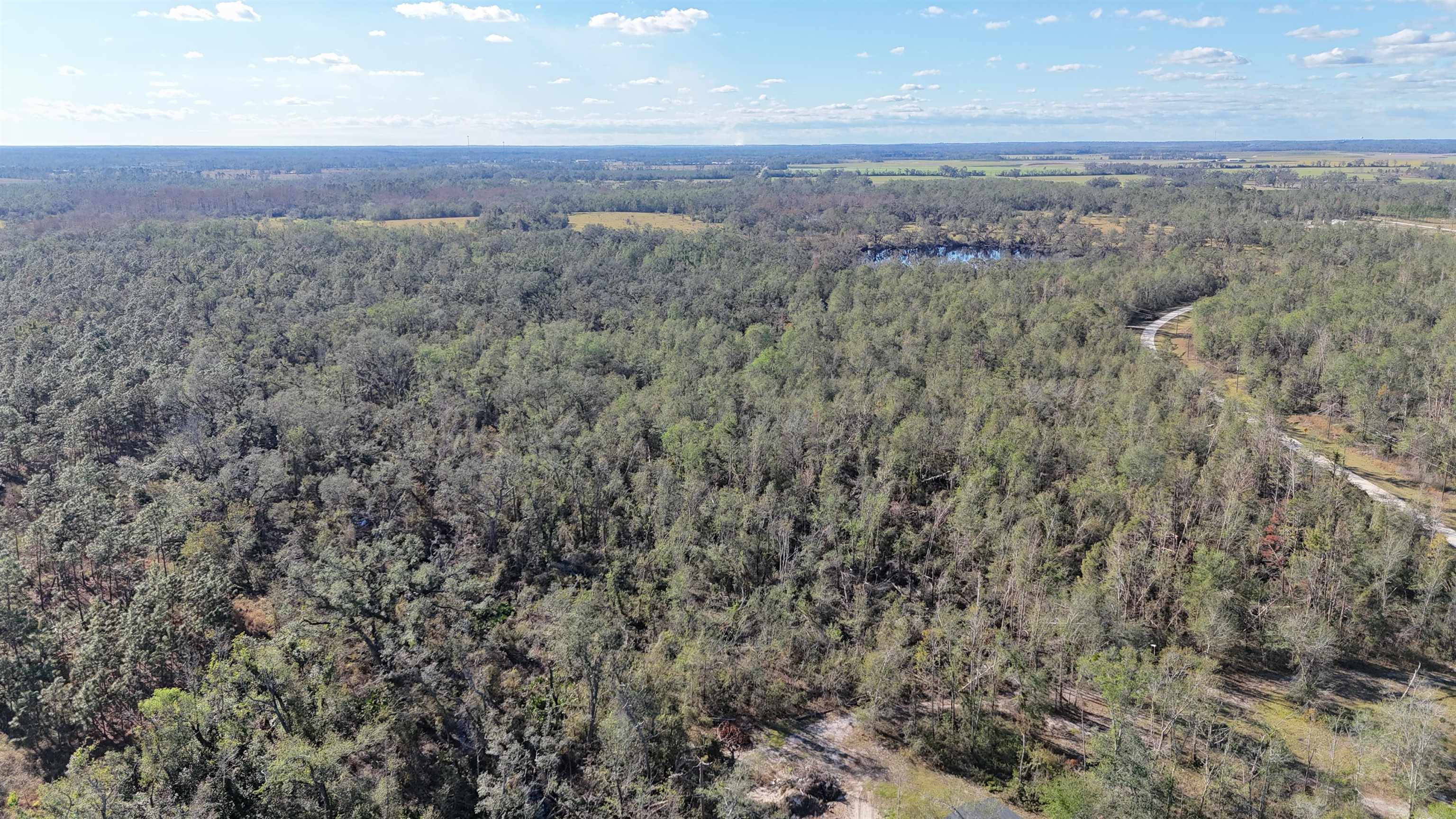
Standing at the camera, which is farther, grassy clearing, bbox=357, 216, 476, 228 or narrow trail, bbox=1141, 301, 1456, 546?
grassy clearing, bbox=357, 216, 476, 228

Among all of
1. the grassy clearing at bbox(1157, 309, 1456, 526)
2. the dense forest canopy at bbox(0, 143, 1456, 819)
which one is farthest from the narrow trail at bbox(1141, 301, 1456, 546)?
the dense forest canopy at bbox(0, 143, 1456, 819)

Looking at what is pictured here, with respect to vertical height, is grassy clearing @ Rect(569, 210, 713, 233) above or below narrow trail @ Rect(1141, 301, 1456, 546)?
above

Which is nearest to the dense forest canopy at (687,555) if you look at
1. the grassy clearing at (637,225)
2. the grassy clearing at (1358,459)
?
the grassy clearing at (1358,459)

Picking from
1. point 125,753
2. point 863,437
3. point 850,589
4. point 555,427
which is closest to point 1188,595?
point 850,589

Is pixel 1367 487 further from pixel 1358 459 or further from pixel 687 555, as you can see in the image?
pixel 687 555

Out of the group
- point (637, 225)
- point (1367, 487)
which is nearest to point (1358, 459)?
point (1367, 487)

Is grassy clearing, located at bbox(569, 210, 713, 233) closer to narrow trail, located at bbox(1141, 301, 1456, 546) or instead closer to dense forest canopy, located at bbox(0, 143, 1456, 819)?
dense forest canopy, located at bbox(0, 143, 1456, 819)

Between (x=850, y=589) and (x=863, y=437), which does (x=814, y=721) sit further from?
(x=863, y=437)

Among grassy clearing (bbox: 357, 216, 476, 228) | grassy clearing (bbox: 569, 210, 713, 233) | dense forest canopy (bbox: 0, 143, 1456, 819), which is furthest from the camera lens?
grassy clearing (bbox: 569, 210, 713, 233)
